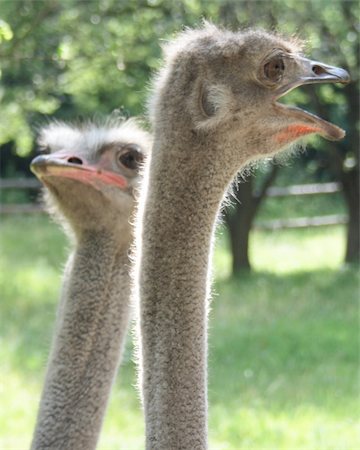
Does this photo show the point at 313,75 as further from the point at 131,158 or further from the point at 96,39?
the point at 96,39

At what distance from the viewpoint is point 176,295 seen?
3066 millimetres

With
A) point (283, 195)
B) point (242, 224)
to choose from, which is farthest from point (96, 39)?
point (283, 195)

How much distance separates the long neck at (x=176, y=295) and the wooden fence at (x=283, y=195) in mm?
16682

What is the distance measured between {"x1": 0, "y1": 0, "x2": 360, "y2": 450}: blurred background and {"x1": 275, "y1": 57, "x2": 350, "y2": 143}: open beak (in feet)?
0.79

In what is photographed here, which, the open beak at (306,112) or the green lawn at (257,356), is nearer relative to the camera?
the open beak at (306,112)

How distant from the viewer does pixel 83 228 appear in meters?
4.19

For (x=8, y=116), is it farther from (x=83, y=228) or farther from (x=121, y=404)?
(x=83, y=228)

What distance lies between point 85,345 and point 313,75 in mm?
1351

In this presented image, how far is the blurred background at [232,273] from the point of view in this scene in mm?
6941

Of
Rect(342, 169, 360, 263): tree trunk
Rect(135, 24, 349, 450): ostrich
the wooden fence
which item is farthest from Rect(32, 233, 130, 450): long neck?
the wooden fence

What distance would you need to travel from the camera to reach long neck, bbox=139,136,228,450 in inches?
119

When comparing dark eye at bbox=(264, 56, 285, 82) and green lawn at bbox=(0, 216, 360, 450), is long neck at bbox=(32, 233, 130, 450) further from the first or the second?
dark eye at bbox=(264, 56, 285, 82)

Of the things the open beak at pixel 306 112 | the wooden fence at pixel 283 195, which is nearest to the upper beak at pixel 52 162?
the open beak at pixel 306 112

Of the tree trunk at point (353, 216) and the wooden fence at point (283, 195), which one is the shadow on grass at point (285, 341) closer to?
the tree trunk at point (353, 216)
